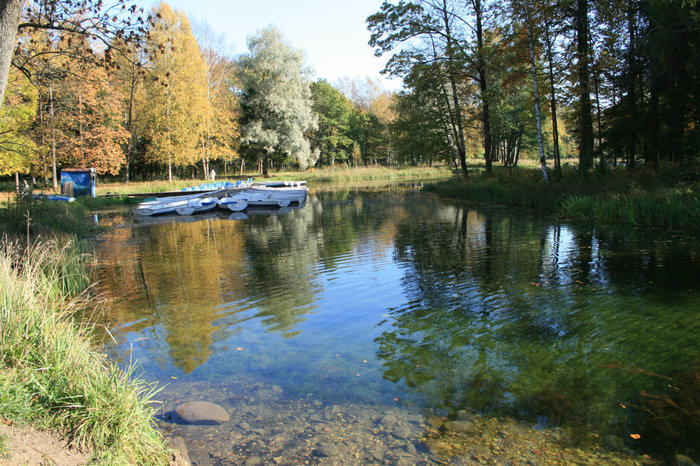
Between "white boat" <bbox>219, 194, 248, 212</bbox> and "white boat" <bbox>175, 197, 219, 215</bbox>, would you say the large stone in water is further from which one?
"white boat" <bbox>175, 197, 219, 215</bbox>

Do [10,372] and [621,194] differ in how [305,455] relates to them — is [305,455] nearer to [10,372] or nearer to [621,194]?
[10,372]

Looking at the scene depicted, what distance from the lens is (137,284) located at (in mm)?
9531

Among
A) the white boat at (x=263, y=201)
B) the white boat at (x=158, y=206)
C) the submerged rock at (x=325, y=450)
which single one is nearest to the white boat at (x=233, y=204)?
the white boat at (x=263, y=201)

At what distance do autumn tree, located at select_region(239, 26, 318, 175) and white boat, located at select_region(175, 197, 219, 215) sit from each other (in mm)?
21346

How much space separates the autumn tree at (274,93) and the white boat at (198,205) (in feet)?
70.0

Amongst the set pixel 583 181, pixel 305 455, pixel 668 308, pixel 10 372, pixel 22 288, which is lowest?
pixel 305 455

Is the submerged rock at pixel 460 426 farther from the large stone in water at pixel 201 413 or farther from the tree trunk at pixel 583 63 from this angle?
the tree trunk at pixel 583 63

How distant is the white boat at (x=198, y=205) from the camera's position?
25.3 metres

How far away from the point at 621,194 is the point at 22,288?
1575 centimetres

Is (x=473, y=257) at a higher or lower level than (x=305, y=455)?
higher

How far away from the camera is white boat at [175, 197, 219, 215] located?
82.9 ft

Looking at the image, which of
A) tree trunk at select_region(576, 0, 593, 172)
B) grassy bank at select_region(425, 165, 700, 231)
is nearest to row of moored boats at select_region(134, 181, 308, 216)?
grassy bank at select_region(425, 165, 700, 231)

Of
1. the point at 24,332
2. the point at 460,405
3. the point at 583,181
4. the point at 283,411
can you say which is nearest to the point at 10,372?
the point at 24,332

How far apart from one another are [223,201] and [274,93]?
2319cm
